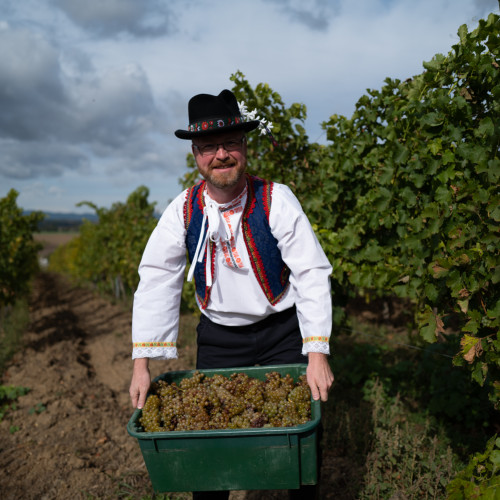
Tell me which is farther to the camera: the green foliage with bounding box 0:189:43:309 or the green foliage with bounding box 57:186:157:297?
the green foliage with bounding box 57:186:157:297

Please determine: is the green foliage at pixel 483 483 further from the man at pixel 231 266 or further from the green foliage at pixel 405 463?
the green foliage at pixel 405 463

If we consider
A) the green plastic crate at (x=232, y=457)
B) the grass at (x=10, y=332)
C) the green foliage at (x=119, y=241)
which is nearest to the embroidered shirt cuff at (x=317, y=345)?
the green plastic crate at (x=232, y=457)

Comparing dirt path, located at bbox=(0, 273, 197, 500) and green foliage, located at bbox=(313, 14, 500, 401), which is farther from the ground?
green foliage, located at bbox=(313, 14, 500, 401)

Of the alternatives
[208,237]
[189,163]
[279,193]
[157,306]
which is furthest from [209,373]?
[189,163]

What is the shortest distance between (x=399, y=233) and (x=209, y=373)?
1700 millimetres

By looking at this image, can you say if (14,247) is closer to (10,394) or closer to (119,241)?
Result: (119,241)

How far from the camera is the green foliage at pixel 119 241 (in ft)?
32.8

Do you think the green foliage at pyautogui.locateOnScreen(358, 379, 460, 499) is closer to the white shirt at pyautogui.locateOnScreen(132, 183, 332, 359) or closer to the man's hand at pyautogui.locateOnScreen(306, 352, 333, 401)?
the man's hand at pyautogui.locateOnScreen(306, 352, 333, 401)

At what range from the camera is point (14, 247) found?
9031 millimetres

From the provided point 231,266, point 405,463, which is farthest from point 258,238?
point 405,463

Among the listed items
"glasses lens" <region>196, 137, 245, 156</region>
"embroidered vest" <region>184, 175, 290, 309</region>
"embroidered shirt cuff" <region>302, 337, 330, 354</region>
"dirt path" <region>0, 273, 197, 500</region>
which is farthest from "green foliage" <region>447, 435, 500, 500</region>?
"dirt path" <region>0, 273, 197, 500</region>

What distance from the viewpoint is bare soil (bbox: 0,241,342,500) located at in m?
3.34

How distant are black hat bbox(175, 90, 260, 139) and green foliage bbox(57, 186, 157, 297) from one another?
656cm

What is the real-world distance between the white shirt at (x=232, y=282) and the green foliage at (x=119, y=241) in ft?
21.1
